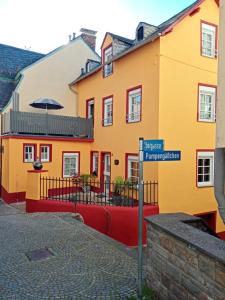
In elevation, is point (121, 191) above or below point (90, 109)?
below

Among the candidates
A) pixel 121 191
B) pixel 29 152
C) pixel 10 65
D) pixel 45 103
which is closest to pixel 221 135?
pixel 121 191

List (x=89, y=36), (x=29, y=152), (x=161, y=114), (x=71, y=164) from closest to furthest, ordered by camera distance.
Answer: (x=161, y=114)
(x=29, y=152)
(x=71, y=164)
(x=89, y=36)

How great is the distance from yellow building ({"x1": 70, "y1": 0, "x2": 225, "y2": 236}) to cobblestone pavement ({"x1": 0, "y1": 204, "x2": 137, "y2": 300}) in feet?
16.6

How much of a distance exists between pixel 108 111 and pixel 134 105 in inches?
101

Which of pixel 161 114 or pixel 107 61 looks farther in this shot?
pixel 107 61

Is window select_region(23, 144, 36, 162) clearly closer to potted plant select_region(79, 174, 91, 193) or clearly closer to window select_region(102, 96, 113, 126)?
potted plant select_region(79, 174, 91, 193)

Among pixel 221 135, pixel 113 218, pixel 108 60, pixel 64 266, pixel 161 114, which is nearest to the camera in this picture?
pixel 221 135

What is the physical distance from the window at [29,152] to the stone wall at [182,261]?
10778 millimetres

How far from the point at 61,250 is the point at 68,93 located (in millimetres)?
13139

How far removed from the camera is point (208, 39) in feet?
42.2

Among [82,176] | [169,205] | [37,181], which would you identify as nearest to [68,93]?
[82,176]

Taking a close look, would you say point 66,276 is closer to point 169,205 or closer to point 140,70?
point 169,205

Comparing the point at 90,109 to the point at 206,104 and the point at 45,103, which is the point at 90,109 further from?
the point at 206,104

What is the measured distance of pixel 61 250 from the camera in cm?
669
